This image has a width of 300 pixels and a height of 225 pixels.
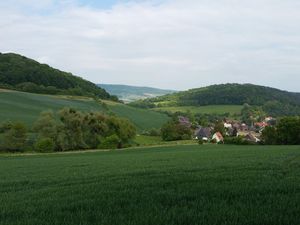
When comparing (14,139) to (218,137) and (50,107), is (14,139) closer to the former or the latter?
(50,107)

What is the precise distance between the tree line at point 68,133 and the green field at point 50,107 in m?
18.1

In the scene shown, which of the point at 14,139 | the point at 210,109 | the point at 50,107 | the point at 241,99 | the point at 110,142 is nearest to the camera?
the point at 14,139

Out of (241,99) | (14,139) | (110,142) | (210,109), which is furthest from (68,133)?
(241,99)

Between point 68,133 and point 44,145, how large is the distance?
5.14m

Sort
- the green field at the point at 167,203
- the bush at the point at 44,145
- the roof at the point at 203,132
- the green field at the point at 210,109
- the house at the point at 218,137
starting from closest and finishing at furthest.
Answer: the green field at the point at 167,203 → the bush at the point at 44,145 → the house at the point at 218,137 → the roof at the point at 203,132 → the green field at the point at 210,109

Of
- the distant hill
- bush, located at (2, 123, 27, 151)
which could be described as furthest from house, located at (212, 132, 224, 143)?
the distant hill

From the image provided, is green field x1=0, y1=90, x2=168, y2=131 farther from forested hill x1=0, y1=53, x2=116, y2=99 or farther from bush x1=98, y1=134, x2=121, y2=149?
bush x1=98, y1=134, x2=121, y2=149

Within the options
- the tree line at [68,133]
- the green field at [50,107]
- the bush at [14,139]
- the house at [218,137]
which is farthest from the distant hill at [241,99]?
the bush at [14,139]

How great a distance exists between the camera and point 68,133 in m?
68.9

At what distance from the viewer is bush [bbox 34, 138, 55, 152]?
6450 centimetres

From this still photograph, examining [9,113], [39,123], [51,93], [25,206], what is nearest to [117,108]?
[51,93]

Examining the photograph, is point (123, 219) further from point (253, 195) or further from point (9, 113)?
point (9, 113)

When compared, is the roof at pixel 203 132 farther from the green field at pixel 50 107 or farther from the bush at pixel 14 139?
the bush at pixel 14 139

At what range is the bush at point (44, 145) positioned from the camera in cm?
6450
